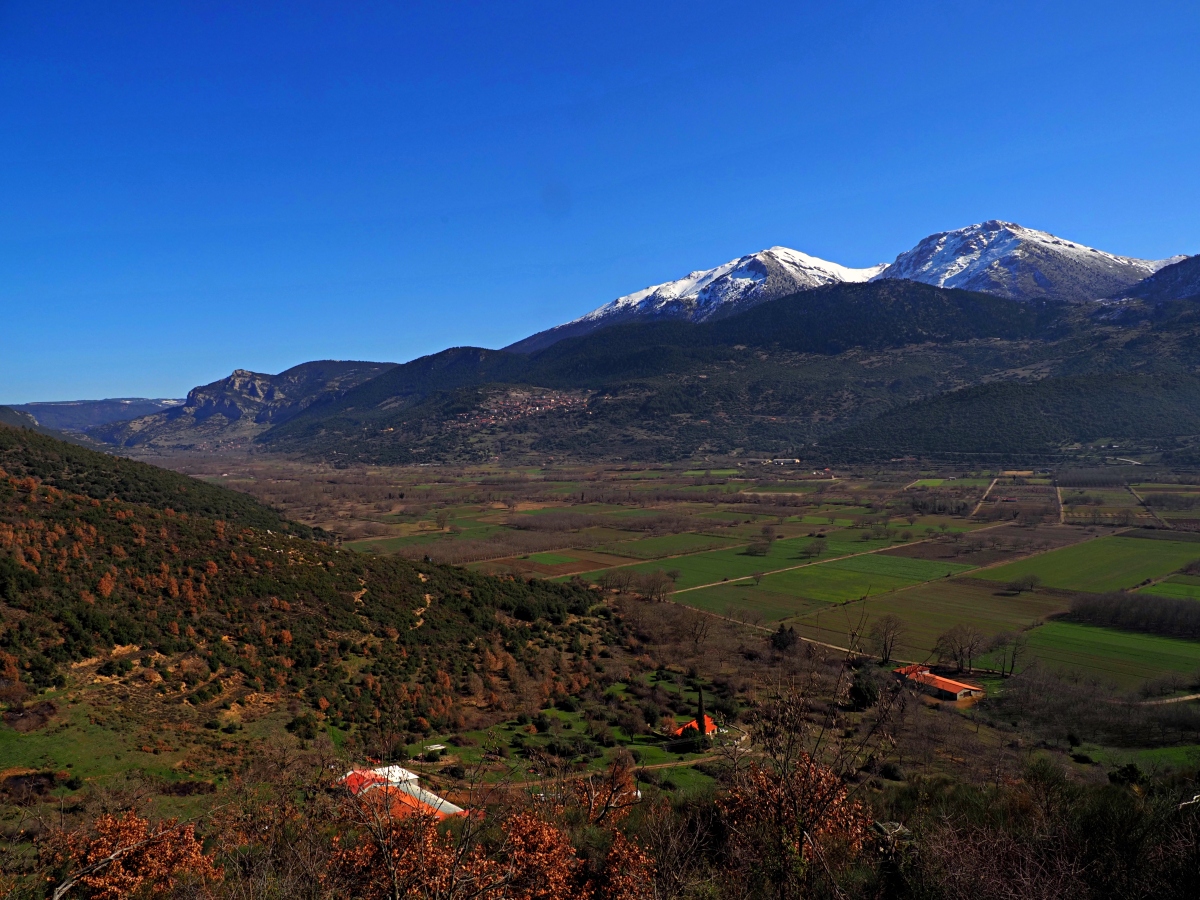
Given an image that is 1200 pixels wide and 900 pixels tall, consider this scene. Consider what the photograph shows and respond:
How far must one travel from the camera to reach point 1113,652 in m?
41.4

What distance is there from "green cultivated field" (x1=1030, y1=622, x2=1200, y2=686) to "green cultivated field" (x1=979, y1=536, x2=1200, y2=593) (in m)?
11.9

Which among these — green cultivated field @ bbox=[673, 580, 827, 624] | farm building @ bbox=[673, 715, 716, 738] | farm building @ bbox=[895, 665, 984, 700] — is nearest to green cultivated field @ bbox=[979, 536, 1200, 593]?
green cultivated field @ bbox=[673, 580, 827, 624]

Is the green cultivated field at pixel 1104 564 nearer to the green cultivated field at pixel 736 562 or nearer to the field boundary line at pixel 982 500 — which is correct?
the green cultivated field at pixel 736 562

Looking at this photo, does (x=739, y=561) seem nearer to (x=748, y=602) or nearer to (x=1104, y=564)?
(x=748, y=602)

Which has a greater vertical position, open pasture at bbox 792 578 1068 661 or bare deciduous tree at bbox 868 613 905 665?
bare deciduous tree at bbox 868 613 905 665

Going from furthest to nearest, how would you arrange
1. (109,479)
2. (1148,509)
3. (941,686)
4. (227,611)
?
(1148,509), (109,479), (941,686), (227,611)

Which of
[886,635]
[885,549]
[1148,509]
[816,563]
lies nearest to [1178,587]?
[885,549]

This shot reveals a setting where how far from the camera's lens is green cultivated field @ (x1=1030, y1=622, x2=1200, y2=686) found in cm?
3819

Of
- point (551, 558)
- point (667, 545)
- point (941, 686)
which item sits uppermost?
point (551, 558)

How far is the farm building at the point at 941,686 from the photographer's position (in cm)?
3600

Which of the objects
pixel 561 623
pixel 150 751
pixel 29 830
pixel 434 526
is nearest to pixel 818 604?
pixel 561 623

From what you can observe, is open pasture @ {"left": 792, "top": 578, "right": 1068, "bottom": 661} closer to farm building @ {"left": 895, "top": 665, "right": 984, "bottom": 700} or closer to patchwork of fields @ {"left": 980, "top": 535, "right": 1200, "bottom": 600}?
farm building @ {"left": 895, "top": 665, "right": 984, "bottom": 700}

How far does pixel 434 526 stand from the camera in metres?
93.9

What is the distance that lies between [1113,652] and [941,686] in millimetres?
14046
